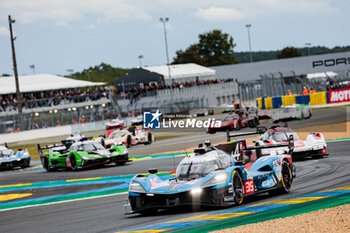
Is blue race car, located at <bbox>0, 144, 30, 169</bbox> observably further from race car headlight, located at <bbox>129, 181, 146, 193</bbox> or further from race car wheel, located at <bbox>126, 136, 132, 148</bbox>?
race car headlight, located at <bbox>129, 181, 146, 193</bbox>

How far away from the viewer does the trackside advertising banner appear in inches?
2312

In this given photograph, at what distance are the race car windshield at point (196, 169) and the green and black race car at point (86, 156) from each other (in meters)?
12.8

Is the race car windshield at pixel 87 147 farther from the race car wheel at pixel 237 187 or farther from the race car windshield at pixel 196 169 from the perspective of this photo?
the race car wheel at pixel 237 187

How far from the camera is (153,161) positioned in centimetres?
2602

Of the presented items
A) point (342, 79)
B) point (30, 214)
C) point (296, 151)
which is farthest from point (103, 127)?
point (30, 214)

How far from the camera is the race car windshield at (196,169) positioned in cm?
1182

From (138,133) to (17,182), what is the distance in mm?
14766

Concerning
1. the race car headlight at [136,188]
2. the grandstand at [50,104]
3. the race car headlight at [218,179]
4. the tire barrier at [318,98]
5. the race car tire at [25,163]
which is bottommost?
the race car tire at [25,163]

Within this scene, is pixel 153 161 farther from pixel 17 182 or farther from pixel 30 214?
Result: pixel 30 214

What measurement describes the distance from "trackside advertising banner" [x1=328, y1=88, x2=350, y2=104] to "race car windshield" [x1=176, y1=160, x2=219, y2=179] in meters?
49.3

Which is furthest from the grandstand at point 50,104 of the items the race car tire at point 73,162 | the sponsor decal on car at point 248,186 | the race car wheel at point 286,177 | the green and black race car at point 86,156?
the sponsor decal on car at point 248,186

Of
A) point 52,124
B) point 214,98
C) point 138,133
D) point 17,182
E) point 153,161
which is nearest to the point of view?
point 17,182

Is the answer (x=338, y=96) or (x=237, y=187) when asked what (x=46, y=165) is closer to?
(x=237, y=187)

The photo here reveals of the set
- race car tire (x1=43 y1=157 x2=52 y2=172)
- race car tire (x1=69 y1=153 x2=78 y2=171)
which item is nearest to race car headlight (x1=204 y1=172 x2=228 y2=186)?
race car tire (x1=69 y1=153 x2=78 y2=171)
